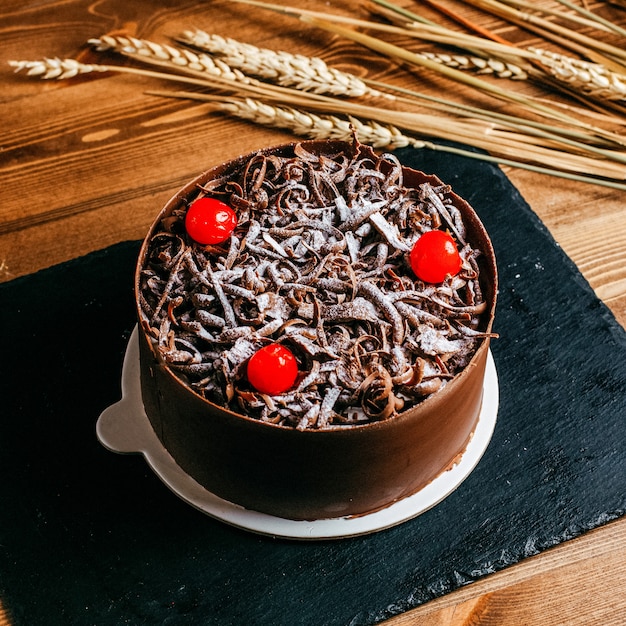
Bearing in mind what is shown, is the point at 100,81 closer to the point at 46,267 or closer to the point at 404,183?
the point at 46,267

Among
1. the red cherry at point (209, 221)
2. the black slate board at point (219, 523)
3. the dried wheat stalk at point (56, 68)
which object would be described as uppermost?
the red cherry at point (209, 221)

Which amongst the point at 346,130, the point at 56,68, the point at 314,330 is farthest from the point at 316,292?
the point at 56,68

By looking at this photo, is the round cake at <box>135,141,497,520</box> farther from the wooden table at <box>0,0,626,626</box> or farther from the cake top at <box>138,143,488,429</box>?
the wooden table at <box>0,0,626,626</box>

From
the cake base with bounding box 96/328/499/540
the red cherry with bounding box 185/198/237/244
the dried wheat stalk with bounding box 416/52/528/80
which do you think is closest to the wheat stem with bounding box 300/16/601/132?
the dried wheat stalk with bounding box 416/52/528/80

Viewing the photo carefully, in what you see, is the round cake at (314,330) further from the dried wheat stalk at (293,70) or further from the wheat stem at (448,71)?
the wheat stem at (448,71)

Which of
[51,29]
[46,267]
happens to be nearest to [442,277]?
[46,267]

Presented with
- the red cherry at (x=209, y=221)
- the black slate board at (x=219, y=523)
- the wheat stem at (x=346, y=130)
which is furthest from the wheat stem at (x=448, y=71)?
the red cherry at (x=209, y=221)

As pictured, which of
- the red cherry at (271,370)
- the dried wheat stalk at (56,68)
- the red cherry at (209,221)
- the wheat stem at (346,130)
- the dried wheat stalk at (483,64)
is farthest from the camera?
the dried wheat stalk at (483,64)
